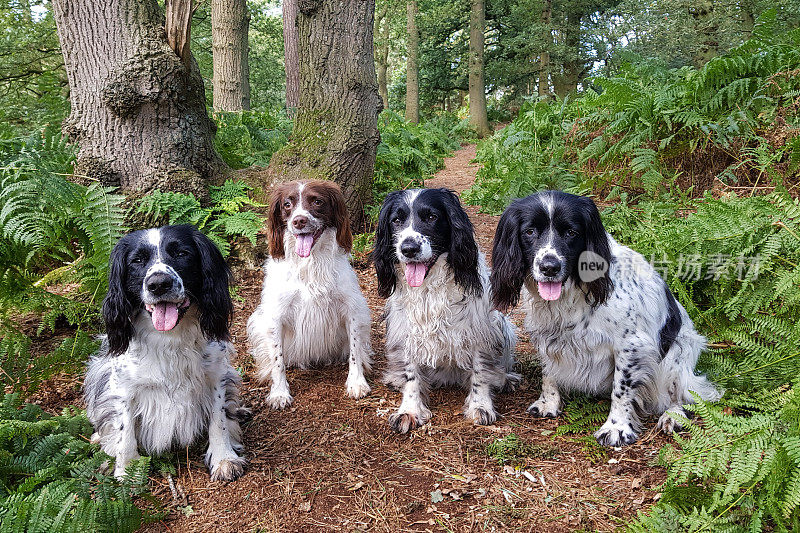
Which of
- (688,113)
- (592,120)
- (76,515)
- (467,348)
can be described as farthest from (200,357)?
(592,120)

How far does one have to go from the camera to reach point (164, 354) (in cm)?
300

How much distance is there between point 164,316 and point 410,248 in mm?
1470

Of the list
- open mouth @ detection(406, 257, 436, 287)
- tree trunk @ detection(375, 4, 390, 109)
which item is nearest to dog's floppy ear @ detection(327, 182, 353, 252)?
open mouth @ detection(406, 257, 436, 287)

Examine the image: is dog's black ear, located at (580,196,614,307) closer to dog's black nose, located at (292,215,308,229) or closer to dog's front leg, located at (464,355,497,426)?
dog's front leg, located at (464,355,497,426)

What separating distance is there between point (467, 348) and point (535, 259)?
93 cm

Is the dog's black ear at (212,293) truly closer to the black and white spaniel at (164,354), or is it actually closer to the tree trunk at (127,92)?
the black and white spaniel at (164,354)

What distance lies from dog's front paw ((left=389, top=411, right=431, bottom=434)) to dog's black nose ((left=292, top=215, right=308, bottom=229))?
1.49 meters

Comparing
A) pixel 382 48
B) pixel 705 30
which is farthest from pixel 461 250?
pixel 382 48

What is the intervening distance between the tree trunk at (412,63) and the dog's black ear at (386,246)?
17.3 meters

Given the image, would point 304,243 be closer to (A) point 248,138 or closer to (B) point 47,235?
(B) point 47,235

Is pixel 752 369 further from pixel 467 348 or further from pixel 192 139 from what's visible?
pixel 192 139

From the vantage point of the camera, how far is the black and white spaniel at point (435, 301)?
11.5 feet

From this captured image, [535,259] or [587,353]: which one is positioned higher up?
[535,259]

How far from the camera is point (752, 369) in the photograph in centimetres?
319
